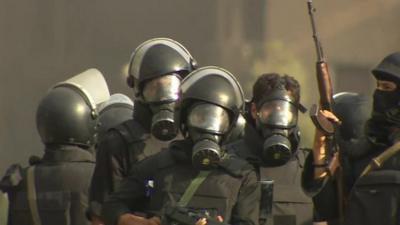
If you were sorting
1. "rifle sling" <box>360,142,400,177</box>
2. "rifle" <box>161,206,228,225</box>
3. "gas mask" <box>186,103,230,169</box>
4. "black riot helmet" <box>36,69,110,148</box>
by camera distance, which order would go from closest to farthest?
1. "rifle" <box>161,206,228,225</box>
2. "gas mask" <box>186,103,230,169</box>
3. "rifle sling" <box>360,142,400,177</box>
4. "black riot helmet" <box>36,69,110,148</box>

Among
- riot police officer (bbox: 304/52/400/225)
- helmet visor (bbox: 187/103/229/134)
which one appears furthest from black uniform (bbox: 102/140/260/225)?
riot police officer (bbox: 304/52/400/225)

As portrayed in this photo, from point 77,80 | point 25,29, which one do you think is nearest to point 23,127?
point 25,29

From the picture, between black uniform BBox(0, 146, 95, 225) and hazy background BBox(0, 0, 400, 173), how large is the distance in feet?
11.5

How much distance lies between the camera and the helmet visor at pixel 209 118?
507 centimetres

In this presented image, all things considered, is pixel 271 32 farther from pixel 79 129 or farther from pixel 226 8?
Answer: pixel 79 129

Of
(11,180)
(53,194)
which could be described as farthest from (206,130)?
(11,180)

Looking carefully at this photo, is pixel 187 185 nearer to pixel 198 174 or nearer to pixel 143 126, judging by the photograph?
pixel 198 174

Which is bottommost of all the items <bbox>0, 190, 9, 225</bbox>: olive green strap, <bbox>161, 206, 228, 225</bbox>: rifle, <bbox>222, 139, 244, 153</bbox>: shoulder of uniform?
<bbox>0, 190, 9, 225</bbox>: olive green strap

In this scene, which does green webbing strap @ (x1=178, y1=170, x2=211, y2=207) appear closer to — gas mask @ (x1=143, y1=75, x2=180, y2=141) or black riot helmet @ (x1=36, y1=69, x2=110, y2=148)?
gas mask @ (x1=143, y1=75, x2=180, y2=141)

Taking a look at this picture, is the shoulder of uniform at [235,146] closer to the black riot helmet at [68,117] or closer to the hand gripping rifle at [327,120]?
the hand gripping rifle at [327,120]

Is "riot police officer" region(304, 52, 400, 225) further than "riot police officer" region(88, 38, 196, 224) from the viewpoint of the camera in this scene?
No

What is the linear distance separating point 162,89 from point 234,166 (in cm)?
86

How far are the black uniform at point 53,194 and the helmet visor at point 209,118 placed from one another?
4.83 feet

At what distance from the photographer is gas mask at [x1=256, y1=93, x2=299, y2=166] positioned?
18.7 feet
